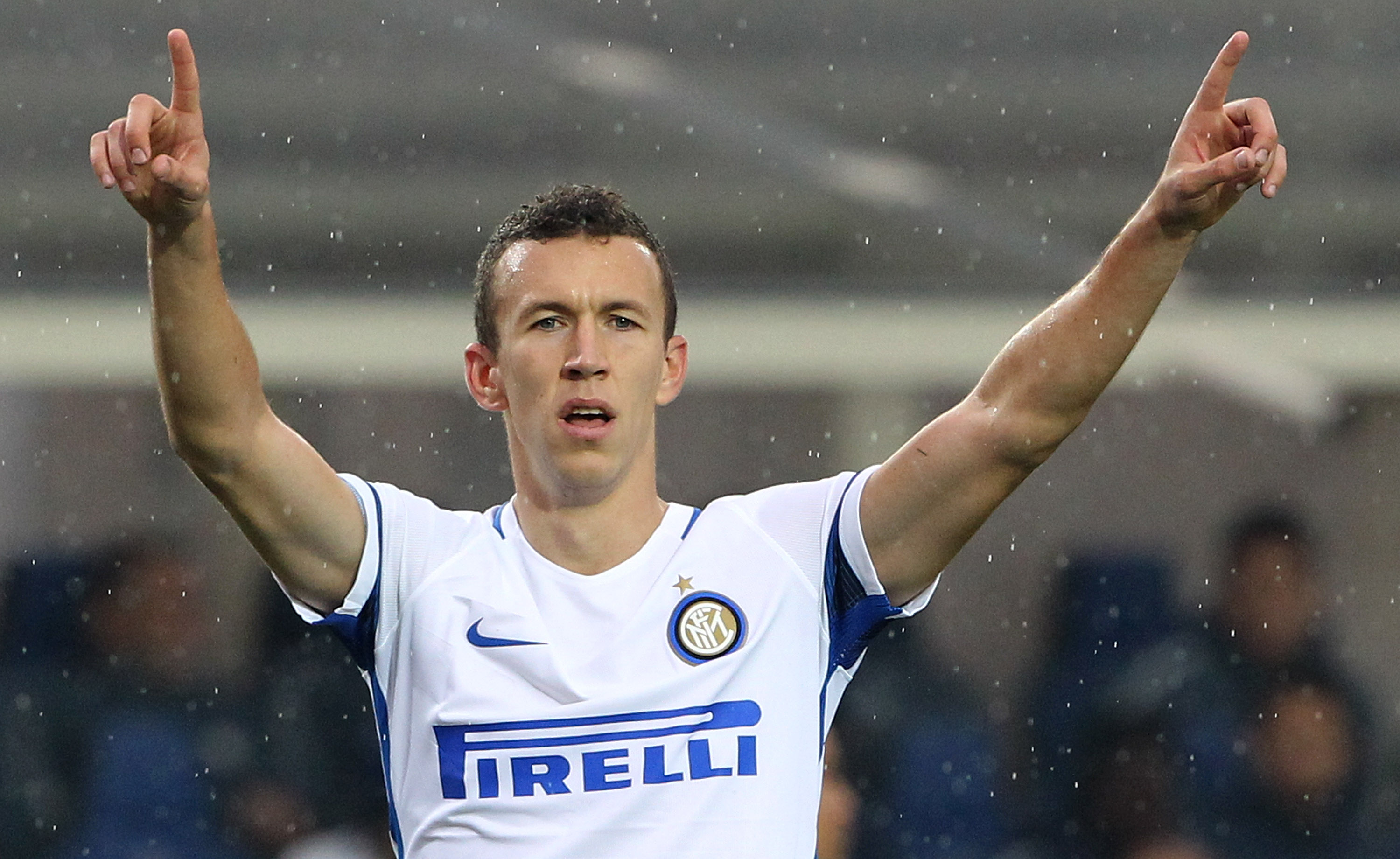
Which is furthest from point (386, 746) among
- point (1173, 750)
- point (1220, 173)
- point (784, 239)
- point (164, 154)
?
point (784, 239)

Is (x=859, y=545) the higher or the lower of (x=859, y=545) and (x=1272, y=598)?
the higher

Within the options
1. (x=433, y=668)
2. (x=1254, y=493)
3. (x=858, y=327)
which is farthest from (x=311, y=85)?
(x=433, y=668)

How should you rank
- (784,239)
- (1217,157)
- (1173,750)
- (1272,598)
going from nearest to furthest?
1. (1217,157)
2. (1272,598)
3. (1173,750)
4. (784,239)

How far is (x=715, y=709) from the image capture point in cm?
261

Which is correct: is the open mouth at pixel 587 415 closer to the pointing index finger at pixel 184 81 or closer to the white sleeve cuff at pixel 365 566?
the white sleeve cuff at pixel 365 566

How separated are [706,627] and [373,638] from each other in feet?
1.74

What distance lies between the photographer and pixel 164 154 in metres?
2.37

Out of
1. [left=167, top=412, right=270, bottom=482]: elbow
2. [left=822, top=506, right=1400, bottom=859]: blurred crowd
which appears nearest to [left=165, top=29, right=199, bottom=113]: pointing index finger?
[left=167, top=412, right=270, bottom=482]: elbow

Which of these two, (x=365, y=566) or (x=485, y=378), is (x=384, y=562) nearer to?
(x=365, y=566)

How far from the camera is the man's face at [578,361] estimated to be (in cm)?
266

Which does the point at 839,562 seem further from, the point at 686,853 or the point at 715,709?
the point at 686,853

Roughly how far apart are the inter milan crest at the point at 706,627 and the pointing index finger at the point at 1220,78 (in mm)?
1053

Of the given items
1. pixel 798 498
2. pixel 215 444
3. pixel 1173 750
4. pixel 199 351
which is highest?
pixel 199 351

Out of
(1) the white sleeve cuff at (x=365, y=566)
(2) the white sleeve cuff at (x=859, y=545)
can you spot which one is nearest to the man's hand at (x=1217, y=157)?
(2) the white sleeve cuff at (x=859, y=545)
